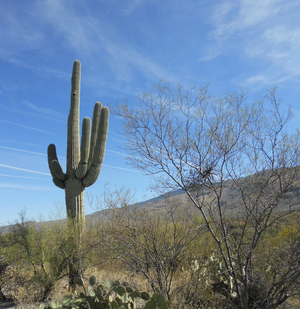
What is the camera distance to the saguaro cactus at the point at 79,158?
9.09m

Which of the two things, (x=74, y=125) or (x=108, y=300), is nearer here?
(x=108, y=300)

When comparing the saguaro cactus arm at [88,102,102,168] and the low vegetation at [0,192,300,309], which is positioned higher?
the saguaro cactus arm at [88,102,102,168]

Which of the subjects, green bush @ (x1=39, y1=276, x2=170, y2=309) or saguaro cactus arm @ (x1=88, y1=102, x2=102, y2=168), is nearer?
green bush @ (x1=39, y1=276, x2=170, y2=309)

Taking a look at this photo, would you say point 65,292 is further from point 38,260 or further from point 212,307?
point 212,307

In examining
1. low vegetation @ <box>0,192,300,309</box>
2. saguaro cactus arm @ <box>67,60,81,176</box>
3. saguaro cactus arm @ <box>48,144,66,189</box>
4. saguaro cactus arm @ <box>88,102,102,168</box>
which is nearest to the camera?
low vegetation @ <box>0,192,300,309</box>

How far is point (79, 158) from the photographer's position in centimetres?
984

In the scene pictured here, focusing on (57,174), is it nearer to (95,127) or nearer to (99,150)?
(99,150)

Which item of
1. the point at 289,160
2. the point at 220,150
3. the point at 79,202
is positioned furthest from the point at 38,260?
the point at 289,160

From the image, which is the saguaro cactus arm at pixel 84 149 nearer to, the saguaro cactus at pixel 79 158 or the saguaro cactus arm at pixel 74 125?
the saguaro cactus at pixel 79 158

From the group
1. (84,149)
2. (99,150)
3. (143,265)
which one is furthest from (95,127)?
(143,265)

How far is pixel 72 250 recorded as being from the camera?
7.99 m

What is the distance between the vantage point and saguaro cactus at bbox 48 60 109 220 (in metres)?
9.09

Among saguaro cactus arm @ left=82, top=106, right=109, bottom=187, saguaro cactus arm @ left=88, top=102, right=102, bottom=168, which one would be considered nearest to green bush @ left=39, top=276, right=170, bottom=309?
saguaro cactus arm @ left=82, top=106, right=109, bottom=187

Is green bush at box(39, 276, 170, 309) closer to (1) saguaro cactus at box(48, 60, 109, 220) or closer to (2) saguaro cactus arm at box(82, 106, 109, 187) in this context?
(1) saguaro cactus at box(48, 60, 109, 220)
